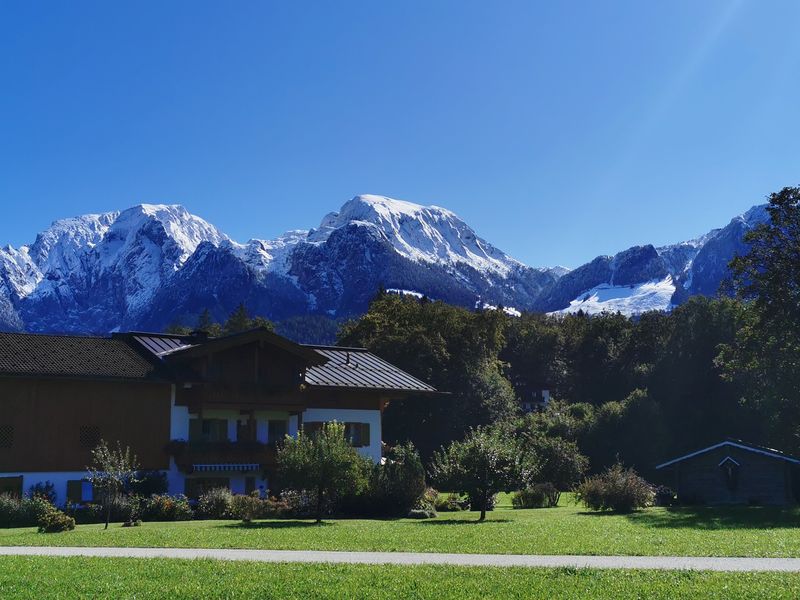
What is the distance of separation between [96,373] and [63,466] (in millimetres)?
4313

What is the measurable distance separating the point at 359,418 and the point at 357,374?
8.91 ft

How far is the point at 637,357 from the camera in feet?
312

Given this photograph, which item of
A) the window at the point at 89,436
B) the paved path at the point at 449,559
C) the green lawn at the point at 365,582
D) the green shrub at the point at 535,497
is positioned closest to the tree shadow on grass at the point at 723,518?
the green shrub at the point at 535,497

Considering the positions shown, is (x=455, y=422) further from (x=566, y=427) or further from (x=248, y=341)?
(x=248, y=341)

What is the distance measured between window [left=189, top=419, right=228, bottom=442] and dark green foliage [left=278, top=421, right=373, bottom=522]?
11.7 meters

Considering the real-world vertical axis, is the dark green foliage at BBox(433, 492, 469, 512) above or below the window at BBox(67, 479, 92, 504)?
below

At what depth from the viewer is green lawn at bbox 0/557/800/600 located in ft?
45.3

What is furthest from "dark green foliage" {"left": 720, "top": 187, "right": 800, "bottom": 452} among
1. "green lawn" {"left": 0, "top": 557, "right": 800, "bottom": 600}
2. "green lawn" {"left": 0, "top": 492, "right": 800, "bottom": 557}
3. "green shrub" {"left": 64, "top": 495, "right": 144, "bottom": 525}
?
"green lawn" {"left": 0, "top": 557, "right": 800, "bottom": 600}

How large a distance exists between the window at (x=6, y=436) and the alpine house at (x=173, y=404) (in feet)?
0.14

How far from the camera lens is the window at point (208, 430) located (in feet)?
140

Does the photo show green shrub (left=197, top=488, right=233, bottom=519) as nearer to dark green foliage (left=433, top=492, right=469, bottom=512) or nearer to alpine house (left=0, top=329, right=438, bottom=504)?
alpine house (left=0, top=329, right=438, bottom=504)

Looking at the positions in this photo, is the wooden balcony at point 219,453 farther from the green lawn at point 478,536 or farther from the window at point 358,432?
the green lawn at point 478,536

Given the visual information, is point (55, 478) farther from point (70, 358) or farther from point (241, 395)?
point (241, 395)

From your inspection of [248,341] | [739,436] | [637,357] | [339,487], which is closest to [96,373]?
[248,341]
